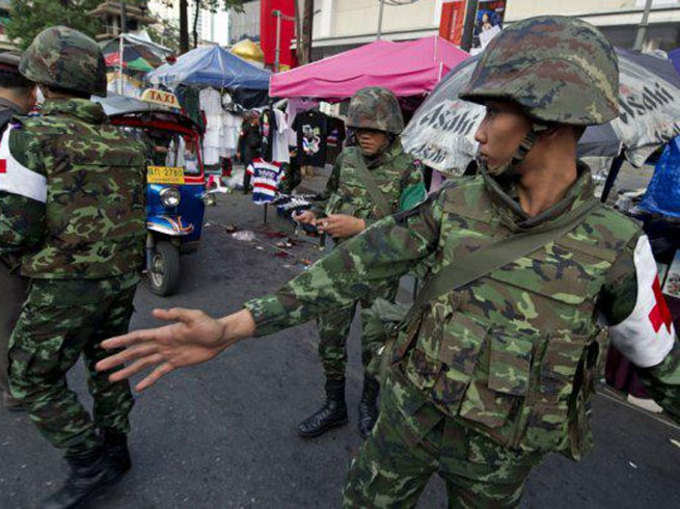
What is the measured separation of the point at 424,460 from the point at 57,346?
5.14 ft

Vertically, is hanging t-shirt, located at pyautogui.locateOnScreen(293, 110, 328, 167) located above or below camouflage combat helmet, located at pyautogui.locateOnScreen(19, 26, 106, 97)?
below

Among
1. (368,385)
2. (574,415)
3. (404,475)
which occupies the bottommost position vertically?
(368,385)

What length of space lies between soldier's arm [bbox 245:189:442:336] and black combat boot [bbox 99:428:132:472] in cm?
151

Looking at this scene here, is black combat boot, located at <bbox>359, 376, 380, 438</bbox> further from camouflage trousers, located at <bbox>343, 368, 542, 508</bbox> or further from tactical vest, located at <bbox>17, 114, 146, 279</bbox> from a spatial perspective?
tactical vest, located at <bbox>17, 114, 146, 279</bbox>

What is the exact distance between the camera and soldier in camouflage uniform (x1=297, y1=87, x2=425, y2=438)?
2623 millimetres

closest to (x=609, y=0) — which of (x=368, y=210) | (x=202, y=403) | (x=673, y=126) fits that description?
(x=673, y=126)

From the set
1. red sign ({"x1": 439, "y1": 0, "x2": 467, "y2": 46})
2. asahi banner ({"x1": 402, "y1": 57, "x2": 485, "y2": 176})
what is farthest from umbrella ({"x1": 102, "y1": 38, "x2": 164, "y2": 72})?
asahi banner ({"x1": 402, "y1": 57, "x2": 485, "y2": 176})

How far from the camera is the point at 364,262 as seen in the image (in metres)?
1.30

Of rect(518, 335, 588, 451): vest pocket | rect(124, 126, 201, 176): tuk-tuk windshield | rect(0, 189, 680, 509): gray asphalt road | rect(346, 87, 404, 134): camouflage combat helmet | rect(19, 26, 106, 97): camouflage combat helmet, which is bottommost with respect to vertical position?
rect(0, 189, 680, 509): gray asphalt road

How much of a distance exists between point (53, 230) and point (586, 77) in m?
2.00

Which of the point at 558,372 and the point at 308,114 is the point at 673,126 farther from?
the point at 308,114

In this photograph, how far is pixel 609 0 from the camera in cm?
1586

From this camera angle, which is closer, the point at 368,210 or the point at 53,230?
the point at 53,230

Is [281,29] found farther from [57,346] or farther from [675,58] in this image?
[57,346]
